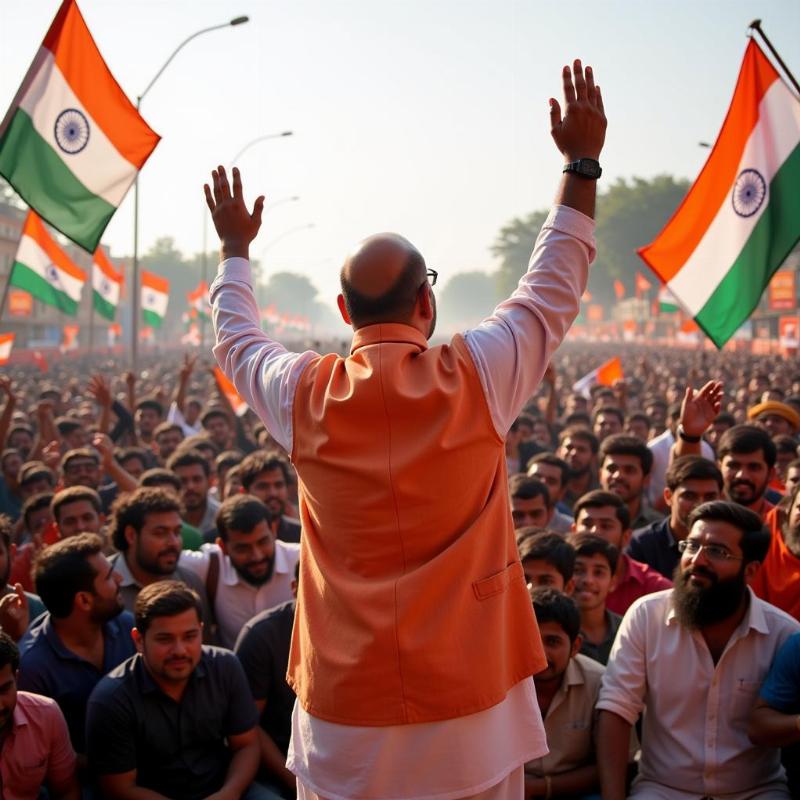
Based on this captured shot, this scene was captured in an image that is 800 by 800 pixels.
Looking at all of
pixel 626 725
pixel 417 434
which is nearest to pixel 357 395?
pixel 417 434

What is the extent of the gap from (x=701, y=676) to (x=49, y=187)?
525 cm

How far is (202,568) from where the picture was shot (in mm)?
5625

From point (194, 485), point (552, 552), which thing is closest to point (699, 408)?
point (552, 552)

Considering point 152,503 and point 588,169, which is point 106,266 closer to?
point 152,503

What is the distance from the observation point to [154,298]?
85.1ft

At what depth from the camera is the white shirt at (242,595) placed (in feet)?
17.7

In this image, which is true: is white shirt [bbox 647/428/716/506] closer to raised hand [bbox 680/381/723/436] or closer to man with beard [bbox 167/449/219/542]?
raised hand [bbox 680/381/723/436]

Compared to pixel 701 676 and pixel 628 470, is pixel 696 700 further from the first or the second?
pixel 628 470

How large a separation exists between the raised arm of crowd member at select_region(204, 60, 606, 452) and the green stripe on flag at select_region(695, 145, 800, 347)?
477 centimetres

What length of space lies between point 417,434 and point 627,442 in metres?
5.16

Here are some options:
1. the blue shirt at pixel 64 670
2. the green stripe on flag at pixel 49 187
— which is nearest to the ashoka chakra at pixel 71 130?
the green stripe on flag at pixel 49 187

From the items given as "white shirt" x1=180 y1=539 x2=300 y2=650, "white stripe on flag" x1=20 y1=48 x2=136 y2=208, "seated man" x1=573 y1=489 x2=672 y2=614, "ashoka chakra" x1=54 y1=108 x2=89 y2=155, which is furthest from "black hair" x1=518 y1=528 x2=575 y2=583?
"ashoka chakra" x1=54 y1=108 x2=89 y2=155

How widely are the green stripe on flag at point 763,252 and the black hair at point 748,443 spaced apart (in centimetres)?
81

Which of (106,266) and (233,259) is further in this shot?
(106,266)
